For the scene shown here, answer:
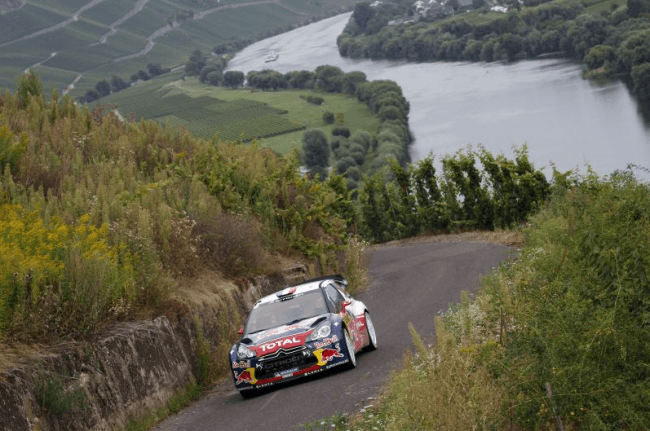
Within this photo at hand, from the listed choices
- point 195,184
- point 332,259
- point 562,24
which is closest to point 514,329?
point 195,184

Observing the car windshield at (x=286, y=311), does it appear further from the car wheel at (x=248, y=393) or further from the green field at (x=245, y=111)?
the green field at (x=245, y=111)

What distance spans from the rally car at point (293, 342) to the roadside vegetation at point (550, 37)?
94.7m

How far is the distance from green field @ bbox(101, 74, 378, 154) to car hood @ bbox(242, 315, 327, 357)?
10774cm

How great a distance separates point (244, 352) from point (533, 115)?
3984 inches

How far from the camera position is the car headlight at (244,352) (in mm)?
14609

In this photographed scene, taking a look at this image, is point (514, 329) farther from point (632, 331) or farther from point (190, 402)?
point (190, 402)

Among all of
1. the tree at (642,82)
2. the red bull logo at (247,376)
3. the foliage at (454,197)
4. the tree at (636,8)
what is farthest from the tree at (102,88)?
the red bull logo at (247,376)

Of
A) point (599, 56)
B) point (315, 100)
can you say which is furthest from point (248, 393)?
point (315, 100)

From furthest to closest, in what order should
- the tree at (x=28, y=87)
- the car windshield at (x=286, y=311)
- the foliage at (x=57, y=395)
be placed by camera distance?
the tree at (x=28, y=87)
the car windshield at (x=286, y=311)
the foliage at (x=57, y=395)

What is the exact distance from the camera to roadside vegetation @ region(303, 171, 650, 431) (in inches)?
348

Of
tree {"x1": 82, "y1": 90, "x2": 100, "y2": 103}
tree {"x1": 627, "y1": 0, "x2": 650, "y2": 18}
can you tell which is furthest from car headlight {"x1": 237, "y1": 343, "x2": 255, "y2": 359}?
tree {"x1": 82, "y1": 90, "x2": 100, "y2": 103}

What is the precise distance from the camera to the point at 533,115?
365 feet

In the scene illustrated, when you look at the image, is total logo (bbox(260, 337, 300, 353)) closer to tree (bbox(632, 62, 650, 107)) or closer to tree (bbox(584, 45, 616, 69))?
tree (bbox(632, 62, 650, 107))

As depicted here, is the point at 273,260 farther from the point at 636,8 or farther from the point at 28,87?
the point at 636,8
